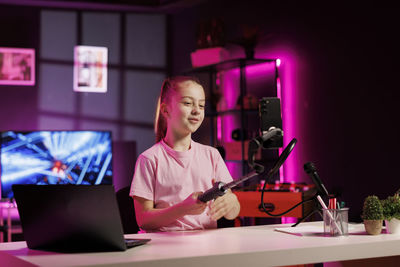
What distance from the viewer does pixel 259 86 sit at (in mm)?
5312

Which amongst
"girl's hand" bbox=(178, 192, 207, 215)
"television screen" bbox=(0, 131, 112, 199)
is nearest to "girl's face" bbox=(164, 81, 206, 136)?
"girl's hand" bbox=(178, 192, 207, 215)

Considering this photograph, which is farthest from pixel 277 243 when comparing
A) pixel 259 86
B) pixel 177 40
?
pixel 177 40

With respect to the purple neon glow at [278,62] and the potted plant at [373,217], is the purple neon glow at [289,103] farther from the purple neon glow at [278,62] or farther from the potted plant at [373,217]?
the potted plant at [373,217]

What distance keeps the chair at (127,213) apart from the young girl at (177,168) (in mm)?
703

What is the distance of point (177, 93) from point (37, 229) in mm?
885

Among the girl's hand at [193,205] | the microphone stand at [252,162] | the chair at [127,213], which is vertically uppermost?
the microphone stand at [252,162]

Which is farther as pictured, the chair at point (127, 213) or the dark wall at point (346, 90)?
the dark wall at point (346, 90)

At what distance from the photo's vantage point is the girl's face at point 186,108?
2.30 m

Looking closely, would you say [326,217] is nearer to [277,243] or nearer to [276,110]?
[277,243]

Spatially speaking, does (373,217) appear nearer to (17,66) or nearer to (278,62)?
(278,62)

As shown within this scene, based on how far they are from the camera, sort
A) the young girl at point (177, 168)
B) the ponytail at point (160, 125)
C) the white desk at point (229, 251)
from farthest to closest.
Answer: the ponytail at point (160, 125) → the young girl at point (177, 168) → the white desk at point (229, 251)

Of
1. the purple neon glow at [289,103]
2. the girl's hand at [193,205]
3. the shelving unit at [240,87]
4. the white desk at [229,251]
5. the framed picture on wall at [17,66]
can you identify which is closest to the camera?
the white desk at [229,251]

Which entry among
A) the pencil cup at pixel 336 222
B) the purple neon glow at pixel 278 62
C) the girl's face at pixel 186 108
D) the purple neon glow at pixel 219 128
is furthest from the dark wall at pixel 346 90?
the pencil cup at pixel 336 222

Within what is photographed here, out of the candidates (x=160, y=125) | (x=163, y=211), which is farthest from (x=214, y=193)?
(x=160, y=125)
